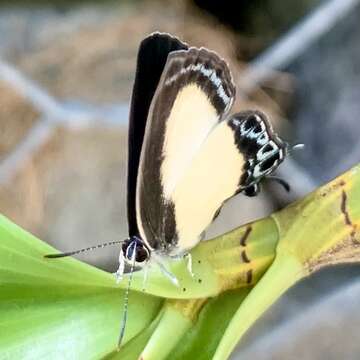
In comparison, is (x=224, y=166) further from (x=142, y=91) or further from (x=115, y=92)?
(x=115, y=92)

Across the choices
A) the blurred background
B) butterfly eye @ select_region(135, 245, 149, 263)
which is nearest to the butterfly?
butterfly eye @ select_region(135, 245, 149, 263)

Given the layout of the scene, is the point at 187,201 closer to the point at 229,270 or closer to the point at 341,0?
the point at 229,270

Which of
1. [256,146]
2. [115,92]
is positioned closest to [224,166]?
[256,146]

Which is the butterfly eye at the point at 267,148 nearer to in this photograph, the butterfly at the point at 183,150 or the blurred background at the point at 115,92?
the butterfly at the point at 183,150

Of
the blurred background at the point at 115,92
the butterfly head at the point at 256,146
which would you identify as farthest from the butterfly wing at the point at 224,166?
the blurred background at the point at 115,92

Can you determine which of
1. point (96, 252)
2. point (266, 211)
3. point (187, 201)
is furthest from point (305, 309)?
point (187, 201)

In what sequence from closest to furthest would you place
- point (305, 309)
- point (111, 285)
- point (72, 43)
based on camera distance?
point (111, 285), point (305, 309), point (72, 43)

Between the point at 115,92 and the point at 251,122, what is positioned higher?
the point at 251,122
